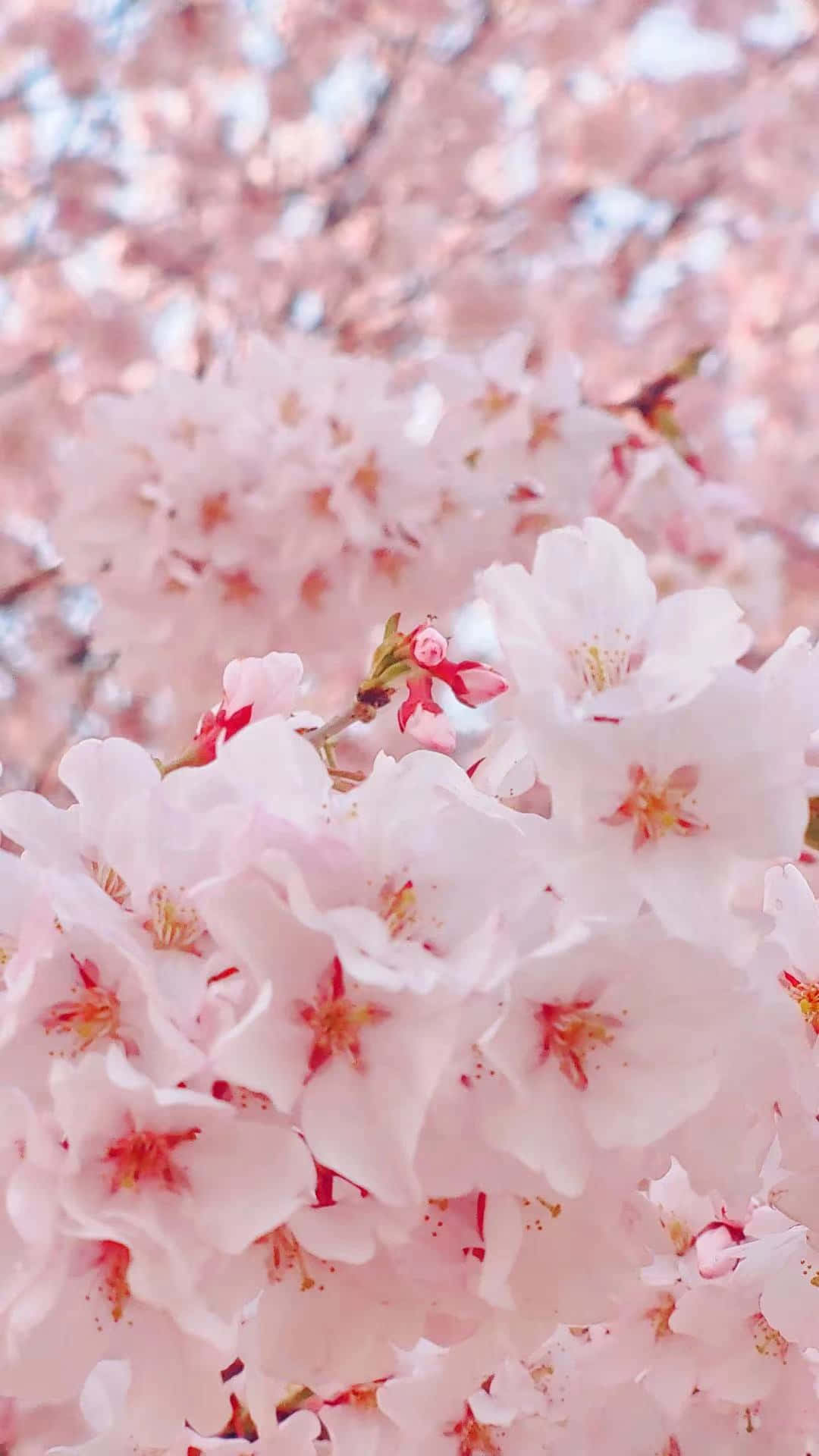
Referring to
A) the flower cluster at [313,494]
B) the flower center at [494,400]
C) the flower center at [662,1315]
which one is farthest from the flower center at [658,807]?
the flower center at [494,400]

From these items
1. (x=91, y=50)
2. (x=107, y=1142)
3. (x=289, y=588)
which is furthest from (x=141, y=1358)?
(x=91, y=50)

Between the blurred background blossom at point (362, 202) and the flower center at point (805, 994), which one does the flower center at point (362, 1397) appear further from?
the blurred background blossom at point (362, 202)

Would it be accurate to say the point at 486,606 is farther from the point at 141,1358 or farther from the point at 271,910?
the point at 141,1358

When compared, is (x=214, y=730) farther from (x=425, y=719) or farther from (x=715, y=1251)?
(x=715, y=1251)

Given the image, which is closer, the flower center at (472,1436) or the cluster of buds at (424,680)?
the cluster of buds at (424,680)

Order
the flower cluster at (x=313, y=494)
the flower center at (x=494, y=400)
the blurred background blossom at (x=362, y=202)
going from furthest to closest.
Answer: the blurred background blossom at (x=362, y=202), the flower center at (x=494, y=400), the flower cluster at (x=313, y=494)
